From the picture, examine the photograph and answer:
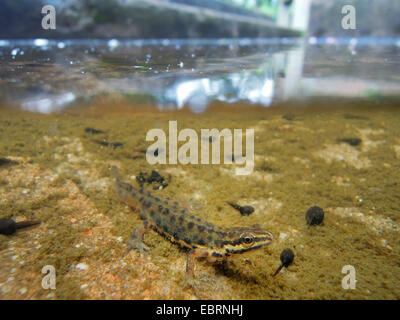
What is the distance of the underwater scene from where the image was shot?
3.21 metres

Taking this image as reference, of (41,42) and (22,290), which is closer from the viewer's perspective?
(22,290)

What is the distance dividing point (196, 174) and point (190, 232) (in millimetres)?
2689

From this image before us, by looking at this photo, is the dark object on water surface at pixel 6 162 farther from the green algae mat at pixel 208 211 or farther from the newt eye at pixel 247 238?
the newt eye at pixel 247 238

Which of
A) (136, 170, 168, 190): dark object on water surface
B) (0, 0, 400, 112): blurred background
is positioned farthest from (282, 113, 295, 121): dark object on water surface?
(136, 170, 168, 190): dark object on water surface

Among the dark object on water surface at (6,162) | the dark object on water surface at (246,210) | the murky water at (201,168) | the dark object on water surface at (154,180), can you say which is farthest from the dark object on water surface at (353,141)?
the dark object on water surface at (6,162)

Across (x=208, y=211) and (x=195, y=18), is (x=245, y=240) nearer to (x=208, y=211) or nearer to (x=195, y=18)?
(x=208, y=211)

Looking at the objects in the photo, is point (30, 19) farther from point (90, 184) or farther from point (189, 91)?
point (90, 184)

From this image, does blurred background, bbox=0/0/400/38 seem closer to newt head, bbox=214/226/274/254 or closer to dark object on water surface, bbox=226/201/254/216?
dark object on water surface, bbox=226/201/254/216

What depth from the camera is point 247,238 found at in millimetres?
3084

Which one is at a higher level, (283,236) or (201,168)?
(201,168)

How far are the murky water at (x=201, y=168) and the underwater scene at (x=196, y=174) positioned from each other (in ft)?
0.12

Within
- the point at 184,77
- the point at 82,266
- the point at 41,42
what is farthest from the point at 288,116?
the point at 41,42

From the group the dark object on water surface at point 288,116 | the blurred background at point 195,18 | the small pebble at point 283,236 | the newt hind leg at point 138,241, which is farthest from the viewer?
the dark object on water surface at point 288,116

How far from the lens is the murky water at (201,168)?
3.22m
